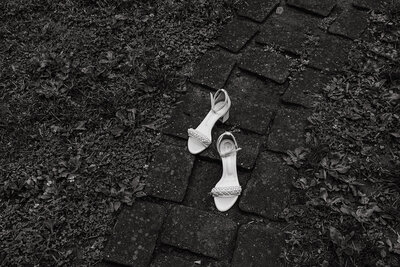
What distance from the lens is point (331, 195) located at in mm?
3029

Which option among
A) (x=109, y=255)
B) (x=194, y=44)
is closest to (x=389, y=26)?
(x=194, y=44)

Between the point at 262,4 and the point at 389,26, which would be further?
the point at 262,4

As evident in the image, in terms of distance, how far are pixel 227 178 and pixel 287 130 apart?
703 millimetres

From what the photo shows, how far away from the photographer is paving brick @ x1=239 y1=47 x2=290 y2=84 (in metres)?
3.76

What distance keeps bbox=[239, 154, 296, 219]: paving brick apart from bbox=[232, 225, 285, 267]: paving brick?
136 mm

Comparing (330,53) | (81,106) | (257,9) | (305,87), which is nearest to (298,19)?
(257,9)

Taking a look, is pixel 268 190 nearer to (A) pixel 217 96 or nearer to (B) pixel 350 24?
(A) pixel 217 96

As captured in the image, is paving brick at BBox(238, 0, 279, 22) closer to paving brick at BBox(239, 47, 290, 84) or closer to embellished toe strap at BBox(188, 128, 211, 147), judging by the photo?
paving brick at BBox(239, 47, 290, 84)

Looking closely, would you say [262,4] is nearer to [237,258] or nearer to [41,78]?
[41,78]

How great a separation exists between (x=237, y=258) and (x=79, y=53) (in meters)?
2.48

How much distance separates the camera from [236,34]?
4.09 m

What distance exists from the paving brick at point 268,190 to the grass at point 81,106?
32.5 inches

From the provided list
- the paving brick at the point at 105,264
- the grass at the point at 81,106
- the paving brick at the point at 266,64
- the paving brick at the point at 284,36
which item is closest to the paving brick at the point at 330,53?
the paving brick at the point at 284,36

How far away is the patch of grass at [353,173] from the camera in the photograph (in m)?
2.75
